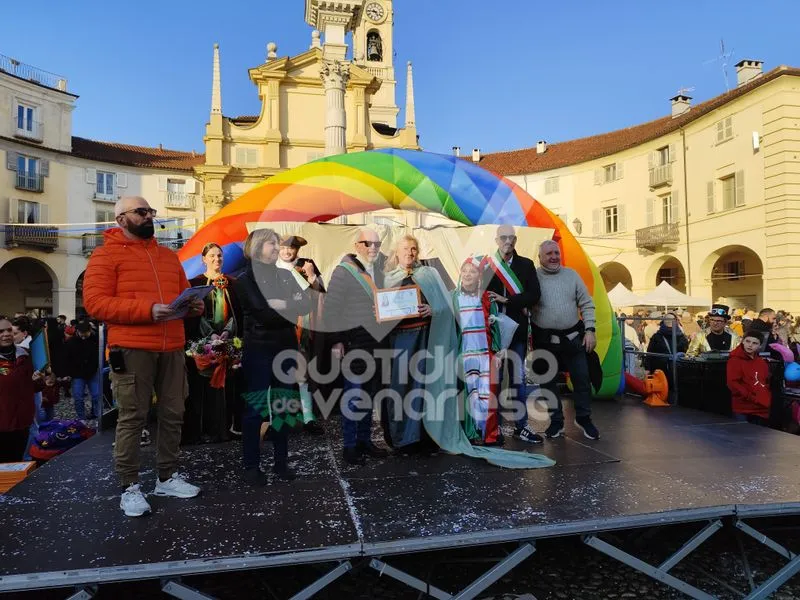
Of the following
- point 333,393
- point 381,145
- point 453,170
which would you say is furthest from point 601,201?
point 333,393

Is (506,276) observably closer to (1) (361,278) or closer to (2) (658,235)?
(1) (361,278)

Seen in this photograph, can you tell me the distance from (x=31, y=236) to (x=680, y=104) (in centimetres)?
3377

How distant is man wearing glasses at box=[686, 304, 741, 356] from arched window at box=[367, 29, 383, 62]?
140 feet

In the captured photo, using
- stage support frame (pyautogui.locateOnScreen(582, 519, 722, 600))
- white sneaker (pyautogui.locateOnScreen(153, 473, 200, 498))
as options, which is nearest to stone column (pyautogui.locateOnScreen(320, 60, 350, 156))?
white sneaker (pyautogui.locateOnScreen(153, 473, 200, 498))

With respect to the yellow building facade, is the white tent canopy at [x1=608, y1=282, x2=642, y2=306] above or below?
below

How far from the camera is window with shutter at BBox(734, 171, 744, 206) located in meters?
21.7

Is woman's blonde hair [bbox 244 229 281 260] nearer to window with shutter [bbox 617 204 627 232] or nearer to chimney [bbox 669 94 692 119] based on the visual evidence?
window with shutter [bbox 617 204 627 232]

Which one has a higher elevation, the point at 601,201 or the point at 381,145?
the point at 381,145

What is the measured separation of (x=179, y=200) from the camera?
111 ft

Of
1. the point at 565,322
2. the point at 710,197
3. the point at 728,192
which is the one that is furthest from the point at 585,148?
the point at 565,322

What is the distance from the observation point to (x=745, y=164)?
70.6ft

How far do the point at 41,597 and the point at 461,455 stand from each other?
288 centimetres

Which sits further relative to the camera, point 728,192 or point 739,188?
point 728,192

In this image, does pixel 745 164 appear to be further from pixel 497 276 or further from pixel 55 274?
pixel 55 274
